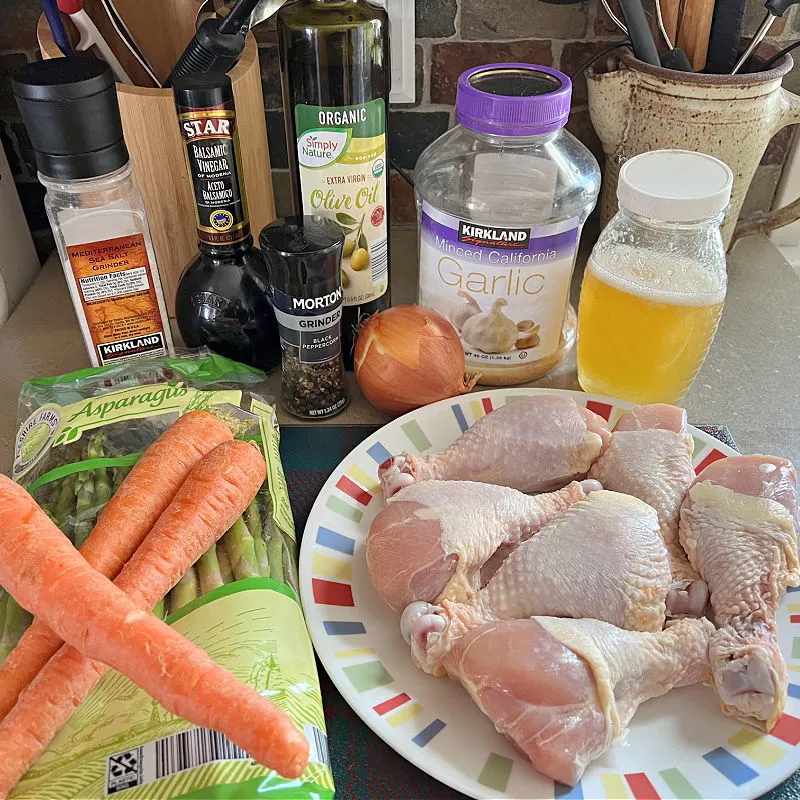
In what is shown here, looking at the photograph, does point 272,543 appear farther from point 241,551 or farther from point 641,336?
point 641,336

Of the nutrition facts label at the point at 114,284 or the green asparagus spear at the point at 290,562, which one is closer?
the green asparagus spear at the point at 290,562

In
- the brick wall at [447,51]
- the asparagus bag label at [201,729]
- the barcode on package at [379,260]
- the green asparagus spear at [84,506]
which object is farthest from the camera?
the brick wall at [447,51]

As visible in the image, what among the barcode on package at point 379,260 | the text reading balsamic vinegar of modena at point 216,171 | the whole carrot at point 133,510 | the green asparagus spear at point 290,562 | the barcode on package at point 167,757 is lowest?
the green asparagus spear at point 290,562

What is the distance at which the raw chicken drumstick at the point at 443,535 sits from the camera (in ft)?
2.37

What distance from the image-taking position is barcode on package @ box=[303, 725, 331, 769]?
59cm

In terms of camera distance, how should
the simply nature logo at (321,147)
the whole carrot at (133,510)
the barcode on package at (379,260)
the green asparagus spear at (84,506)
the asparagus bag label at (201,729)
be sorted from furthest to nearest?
the barcode on package at (379,260), the simply nature logo at (321,147), the green asparagus spear at (84,506), the whole carrot at (133,510), the asparagus bag label at (201,729)

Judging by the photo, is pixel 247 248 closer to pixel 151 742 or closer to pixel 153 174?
pixel 153 174

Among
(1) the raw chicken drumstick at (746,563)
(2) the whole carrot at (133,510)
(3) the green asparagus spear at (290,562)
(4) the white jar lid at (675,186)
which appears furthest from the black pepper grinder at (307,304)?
(1) the raw chicken drumstick at (746,563)

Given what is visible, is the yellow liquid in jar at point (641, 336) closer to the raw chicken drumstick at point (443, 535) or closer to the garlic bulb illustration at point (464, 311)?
the garlic bulb illustration at point (464, 311)

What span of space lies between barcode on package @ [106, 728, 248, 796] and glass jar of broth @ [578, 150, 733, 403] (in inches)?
25.2

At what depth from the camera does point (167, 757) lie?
23.1 inches

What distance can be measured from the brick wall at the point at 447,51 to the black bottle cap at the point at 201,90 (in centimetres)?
33

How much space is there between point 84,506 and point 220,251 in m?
0.35

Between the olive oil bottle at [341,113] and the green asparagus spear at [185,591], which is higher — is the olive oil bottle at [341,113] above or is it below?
above
